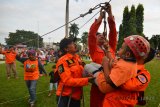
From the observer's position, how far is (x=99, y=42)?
4648 mm

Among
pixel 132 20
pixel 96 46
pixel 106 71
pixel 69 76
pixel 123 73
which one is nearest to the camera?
pixel 123 73

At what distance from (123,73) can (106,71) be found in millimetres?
256

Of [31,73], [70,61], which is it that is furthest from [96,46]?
[31,73]

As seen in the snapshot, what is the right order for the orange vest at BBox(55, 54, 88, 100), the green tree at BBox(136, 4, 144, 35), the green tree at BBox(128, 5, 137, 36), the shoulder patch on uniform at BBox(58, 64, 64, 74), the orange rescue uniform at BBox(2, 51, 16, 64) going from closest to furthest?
the orange vest at BBox(55, 54, 88, 100), the shoulder patch on uniform at BBox(58, 64, 64, 74), the orange rescue uniform at BBox(2, 51, 16, 64), the green tree at BBox(128, 5, 137, 36), the green tree at BBox(136, 4, 144, 35)

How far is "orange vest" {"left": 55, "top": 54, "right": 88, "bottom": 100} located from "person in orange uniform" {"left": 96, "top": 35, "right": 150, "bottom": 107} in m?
0.74

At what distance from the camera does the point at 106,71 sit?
11.4 feet

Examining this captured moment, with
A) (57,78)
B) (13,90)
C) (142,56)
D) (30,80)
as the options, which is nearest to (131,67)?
(142,56)

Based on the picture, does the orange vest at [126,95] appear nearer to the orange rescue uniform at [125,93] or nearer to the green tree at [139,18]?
the orange rescue uniform at [125,93]

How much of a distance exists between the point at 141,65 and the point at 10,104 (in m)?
6.57

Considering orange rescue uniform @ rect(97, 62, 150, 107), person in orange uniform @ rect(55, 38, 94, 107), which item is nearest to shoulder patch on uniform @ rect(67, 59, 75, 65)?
person in orange uniform @ rect(55, 38, 94, 107)

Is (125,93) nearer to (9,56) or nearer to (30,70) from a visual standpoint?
(30,70)

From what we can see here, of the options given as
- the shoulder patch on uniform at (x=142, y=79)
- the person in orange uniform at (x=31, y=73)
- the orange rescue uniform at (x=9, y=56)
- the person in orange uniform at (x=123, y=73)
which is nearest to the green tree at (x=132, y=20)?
the orange rescue uniform at (x=9, y=56)

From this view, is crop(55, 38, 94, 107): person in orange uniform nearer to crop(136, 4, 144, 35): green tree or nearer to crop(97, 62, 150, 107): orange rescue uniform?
crop(97, 62, 150, 107): orange rescue uniform

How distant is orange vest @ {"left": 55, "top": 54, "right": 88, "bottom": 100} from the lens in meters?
4.28
